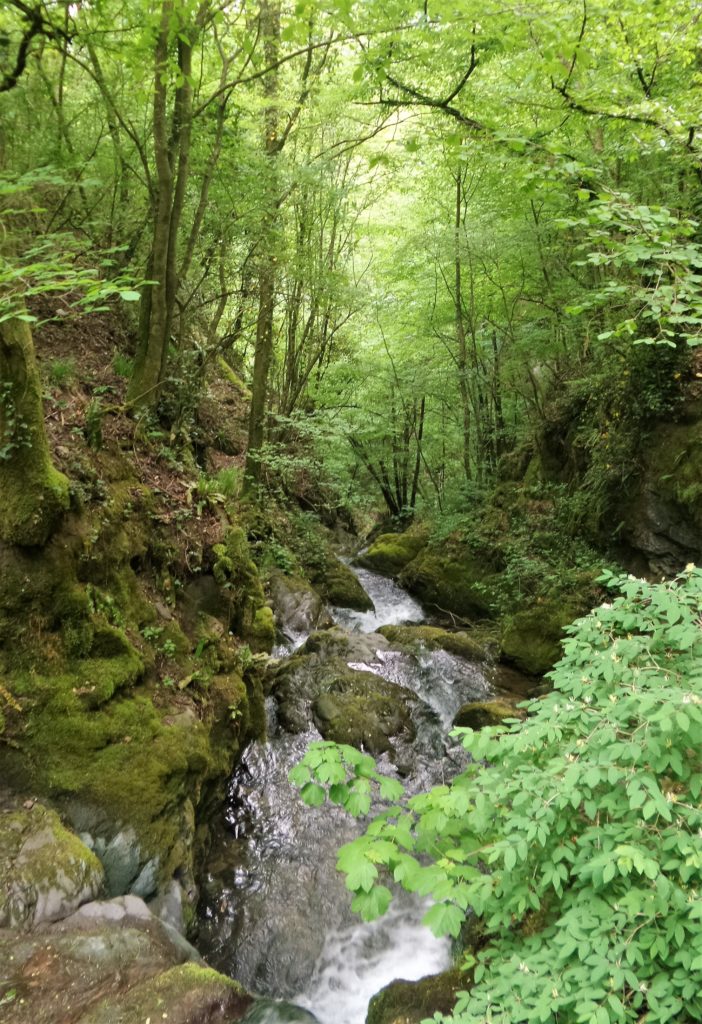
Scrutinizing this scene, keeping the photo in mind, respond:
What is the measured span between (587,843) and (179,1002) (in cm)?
219

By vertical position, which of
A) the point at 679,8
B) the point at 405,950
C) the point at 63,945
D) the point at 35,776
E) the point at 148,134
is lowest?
the point at 405,950

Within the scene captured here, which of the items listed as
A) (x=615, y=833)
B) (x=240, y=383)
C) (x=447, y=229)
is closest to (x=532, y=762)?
(x=615, y=833)

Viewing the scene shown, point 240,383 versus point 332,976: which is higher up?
point 240,383

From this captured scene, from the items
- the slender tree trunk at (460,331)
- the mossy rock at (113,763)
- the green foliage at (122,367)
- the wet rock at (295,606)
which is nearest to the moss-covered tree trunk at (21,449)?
the mossy rock at (113,763)

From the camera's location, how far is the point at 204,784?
4.72 m

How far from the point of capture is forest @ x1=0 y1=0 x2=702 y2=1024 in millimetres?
2346

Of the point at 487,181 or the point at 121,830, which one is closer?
the point at 121,830

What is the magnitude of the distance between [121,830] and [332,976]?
1967 millimetres

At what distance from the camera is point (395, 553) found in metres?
15.5

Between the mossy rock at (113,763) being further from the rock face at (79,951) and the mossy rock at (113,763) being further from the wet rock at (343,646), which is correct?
the wet rock at (343,646)

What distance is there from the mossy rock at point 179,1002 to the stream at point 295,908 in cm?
32

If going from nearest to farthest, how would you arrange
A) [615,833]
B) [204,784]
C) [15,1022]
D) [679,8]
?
[615,833] < [15,1022] < [204,784] < [679,8]

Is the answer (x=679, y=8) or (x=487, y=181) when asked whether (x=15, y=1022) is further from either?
(x=487, y=181)

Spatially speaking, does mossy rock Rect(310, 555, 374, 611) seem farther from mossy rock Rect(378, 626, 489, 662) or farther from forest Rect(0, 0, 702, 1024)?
mossy rock Rect(378, 626, 489, 662)
